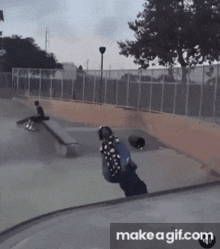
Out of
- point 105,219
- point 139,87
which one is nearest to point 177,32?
point 139,87

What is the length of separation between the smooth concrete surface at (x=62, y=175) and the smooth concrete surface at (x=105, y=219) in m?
1.12

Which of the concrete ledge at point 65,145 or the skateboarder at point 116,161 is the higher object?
the skateboarder at point 116,161

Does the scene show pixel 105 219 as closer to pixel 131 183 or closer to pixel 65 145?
pixel 131 183

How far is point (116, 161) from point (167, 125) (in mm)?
9428

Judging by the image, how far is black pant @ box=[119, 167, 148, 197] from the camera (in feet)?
20.5

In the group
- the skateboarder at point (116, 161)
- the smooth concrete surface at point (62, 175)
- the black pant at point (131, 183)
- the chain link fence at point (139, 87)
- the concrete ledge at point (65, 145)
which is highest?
the chain link fence at point (139, 87)

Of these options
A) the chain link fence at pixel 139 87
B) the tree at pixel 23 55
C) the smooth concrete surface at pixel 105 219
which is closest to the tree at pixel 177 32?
the chain link fence at pixel 139 87

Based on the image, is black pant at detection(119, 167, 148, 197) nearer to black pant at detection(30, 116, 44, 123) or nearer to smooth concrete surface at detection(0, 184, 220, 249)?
smooth concrete surface at detection(0, 184, 220, 249)

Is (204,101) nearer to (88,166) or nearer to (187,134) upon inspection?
(187,134)

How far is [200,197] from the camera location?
7.10 metres

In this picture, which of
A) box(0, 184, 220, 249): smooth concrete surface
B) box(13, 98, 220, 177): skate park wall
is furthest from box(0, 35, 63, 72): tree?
box(0, 184, 220, 249): smooth concrete surface

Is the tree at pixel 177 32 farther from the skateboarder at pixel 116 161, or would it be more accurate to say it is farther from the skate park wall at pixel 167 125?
the skateboarder at pixel 116 161

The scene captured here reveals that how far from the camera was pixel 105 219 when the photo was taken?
19.3 ft

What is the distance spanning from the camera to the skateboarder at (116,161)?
614cm
